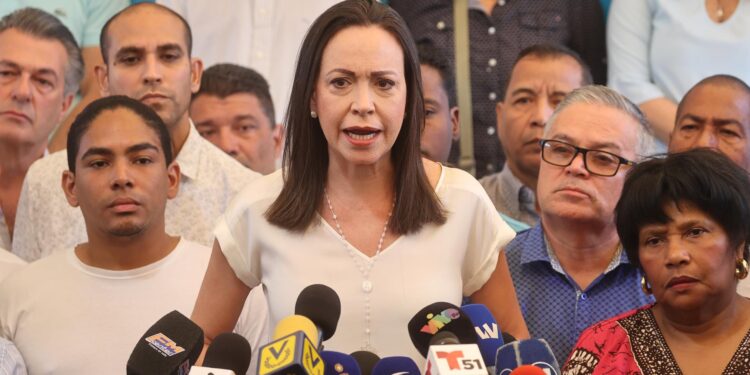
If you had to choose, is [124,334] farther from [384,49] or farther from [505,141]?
[505,141]

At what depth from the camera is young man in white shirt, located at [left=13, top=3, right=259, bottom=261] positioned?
5137mm

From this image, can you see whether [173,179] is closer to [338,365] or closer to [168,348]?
[168,348]

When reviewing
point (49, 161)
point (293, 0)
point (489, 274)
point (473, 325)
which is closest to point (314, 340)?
point (473, 325)

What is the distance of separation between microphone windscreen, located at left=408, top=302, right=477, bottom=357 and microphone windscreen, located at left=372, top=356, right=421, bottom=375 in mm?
106

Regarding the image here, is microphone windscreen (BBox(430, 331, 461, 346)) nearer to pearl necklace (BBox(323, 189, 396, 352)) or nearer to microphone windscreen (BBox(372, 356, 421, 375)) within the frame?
microphone windscreen (BBox(372, 356, 421, 375))

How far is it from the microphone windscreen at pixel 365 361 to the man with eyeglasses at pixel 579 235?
143 cm

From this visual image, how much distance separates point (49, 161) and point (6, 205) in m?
0.49

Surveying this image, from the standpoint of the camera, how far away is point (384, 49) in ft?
11.5

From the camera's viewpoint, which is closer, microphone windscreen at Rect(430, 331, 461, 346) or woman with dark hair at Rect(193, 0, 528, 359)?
microphone windscreen at Rect(430, 331, 461, 346)

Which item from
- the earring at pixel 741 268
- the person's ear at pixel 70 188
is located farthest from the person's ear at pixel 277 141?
the earring at pixel 741 268

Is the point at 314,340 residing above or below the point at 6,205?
below

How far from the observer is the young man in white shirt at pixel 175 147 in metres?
5.14

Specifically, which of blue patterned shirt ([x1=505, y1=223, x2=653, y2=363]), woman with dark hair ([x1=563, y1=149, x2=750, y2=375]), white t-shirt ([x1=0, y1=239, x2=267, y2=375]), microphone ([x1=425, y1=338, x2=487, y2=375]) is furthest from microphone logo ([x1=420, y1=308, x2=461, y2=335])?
white t-shirt ([x1=0, y1=239, x2=267, y2=375])

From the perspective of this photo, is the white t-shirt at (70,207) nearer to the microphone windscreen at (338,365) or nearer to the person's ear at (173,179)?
the person's ear at (173,179)
